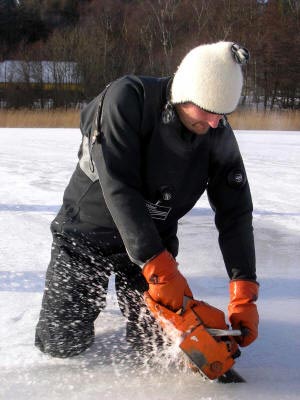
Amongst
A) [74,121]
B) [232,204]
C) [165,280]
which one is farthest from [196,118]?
[74,121]

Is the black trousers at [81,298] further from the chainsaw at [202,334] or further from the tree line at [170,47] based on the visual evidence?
the tree line at [170,47]

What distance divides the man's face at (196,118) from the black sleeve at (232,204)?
0.14m

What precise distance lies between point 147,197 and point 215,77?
50cm

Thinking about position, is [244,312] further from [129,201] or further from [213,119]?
[213,119]

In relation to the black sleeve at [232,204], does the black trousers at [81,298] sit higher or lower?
lower

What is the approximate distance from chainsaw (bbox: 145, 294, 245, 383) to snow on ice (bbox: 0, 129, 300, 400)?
10 centimetres

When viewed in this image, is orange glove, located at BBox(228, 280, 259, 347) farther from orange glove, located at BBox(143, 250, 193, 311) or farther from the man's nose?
the man's nose

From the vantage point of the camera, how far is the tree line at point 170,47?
23531mm

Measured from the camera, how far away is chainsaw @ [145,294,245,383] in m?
1.71

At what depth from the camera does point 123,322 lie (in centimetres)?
228

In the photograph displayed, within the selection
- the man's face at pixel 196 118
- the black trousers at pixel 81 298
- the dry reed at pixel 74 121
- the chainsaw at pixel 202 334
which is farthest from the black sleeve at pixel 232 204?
the dry reed at pixel 74 121

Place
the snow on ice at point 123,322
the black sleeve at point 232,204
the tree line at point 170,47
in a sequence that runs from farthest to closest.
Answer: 1. the tree line at point 170,47
2. the black sleeve at point 232,204
3. the snow on ice at point 123,322

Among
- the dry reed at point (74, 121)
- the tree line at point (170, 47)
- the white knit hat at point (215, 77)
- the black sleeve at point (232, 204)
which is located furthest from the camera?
the tree line at point (170, 47)

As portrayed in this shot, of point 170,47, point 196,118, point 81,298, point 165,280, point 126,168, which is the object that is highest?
point 196,118
